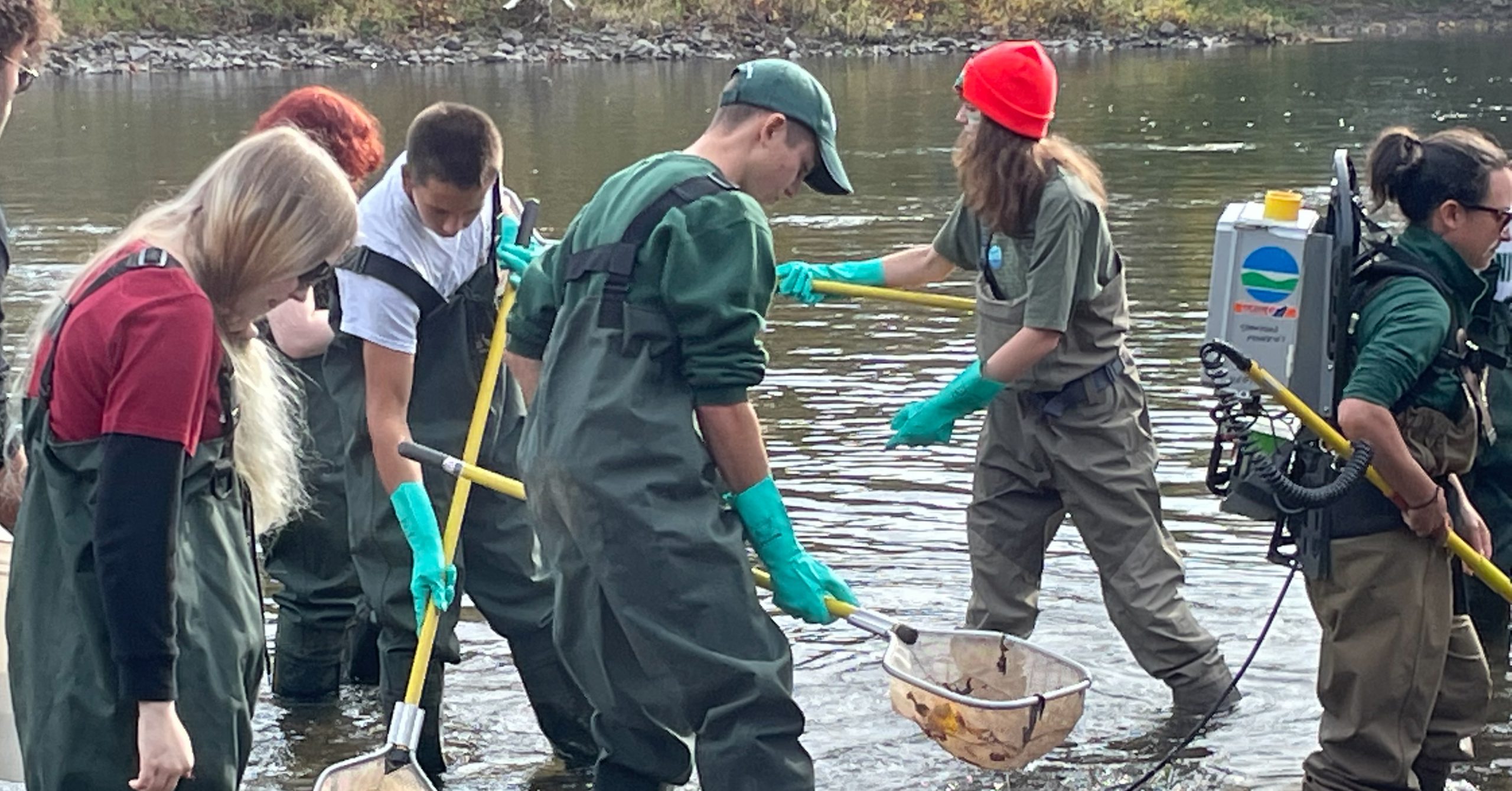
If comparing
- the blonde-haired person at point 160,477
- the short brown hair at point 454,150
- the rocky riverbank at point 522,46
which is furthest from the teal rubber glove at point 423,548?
the rocky riverbank at point 522,46

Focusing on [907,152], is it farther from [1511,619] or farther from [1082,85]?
[1511,619]

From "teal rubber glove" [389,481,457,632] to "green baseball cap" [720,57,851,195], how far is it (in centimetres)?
130

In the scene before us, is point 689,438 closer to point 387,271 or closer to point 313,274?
point 313,274

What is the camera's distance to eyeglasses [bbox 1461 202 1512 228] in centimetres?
405

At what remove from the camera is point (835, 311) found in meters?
12.2

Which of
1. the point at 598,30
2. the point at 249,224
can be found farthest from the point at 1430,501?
the point at 598,30

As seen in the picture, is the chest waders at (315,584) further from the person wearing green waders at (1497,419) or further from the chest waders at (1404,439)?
the person wearing green waders at (1497,419)

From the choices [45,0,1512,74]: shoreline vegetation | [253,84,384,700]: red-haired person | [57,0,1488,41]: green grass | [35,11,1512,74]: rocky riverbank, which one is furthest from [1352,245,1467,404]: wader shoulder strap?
[57,0,1488,41]: green grass

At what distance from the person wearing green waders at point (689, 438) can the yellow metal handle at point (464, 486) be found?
0.64 metres

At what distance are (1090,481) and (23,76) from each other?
8.97 feet

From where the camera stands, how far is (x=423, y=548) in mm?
4465

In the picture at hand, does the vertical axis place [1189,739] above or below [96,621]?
below

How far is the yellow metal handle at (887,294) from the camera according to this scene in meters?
5.53

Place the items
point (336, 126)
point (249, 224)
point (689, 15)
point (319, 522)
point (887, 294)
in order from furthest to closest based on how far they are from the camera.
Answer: point (689, 15) < point (887, 294) < point (319, 522) < point (336, 126) < point (249, 224)
